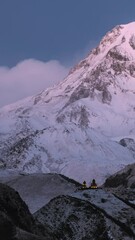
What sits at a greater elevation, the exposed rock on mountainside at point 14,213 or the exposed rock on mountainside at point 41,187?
the exposed rock on mountainside at point 41,187

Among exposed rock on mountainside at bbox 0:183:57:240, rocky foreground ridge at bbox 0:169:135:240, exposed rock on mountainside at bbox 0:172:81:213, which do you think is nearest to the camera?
exposed rock on mountainside at bbox 0:183:57:240

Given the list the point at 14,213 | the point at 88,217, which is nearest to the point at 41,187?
the point at 88,217

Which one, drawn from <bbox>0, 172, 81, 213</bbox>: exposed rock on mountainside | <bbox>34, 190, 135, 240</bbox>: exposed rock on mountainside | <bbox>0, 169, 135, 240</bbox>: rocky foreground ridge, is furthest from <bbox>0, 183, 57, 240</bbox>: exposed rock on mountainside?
<bbox>0, 172, 81, 213</bbox>: exposed rock on mountainside

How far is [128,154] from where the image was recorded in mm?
194125

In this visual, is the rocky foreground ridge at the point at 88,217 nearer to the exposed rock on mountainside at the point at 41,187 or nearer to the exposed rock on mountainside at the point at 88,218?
the exposed rock on mountainside at the point at 88,218

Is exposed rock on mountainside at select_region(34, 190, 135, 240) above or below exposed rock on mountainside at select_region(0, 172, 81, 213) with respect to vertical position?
below

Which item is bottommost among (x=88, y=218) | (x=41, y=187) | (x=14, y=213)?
(x=88, y=218)

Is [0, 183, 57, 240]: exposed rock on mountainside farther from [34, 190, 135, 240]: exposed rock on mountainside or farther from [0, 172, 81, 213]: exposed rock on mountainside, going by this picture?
[0, 172, 81, 213]: exposed rock on mountainside

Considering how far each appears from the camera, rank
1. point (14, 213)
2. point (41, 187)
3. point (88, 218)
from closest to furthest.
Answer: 1. point (14, 213)
2. point (88, 218)
3. point (41, 187)

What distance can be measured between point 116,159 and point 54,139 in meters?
23.3

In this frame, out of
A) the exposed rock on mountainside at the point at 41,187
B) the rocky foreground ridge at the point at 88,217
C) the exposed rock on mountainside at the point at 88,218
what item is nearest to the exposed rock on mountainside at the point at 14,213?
the rocky foreground ridge at the point at 88,217

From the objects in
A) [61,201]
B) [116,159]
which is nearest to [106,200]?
[61,201]

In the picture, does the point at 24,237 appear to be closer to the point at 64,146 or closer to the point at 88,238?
the point at 88,238

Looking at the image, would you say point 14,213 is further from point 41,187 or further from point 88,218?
point 41,187
